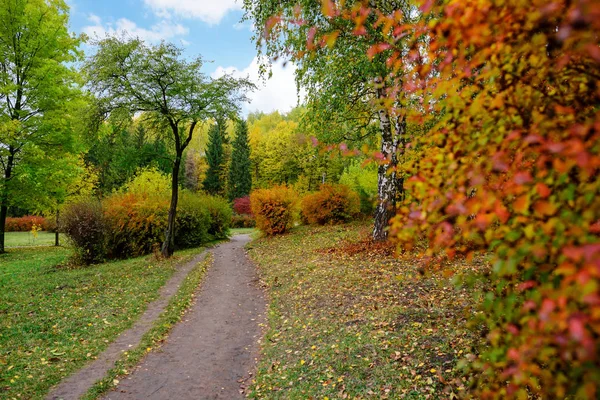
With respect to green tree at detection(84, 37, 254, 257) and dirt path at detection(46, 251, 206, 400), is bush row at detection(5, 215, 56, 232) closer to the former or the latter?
green tree at detection(84, 37, 254, 257)

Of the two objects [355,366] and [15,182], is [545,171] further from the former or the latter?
[15,182]

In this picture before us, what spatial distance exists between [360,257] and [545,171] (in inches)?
377

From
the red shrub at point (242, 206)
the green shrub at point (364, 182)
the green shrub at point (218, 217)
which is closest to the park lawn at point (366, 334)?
the green shrub at point (218, 217)

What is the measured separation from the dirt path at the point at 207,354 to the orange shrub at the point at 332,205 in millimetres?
10828

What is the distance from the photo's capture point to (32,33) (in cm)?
1820

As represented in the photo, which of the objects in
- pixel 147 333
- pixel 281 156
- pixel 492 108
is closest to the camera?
pixel 492 108

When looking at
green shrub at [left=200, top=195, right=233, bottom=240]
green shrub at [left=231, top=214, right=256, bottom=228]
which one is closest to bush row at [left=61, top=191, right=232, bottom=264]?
green shrub at [left=200, top=195, right=233, bottom=240]

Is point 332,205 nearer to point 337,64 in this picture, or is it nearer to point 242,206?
point 337,64

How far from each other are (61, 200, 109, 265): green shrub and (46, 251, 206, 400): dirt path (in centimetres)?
644

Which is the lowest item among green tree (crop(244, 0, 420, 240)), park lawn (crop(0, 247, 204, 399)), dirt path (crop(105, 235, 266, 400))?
dirt path (crop(105, 235, 266, 400))

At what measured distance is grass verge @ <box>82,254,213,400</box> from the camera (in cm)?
541

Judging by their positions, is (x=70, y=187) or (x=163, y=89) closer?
(x=163, y=89)

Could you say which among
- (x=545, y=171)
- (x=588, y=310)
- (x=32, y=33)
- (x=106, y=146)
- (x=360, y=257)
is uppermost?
(x=32, y=33)

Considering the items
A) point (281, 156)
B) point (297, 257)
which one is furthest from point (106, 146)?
point (281, 156)
